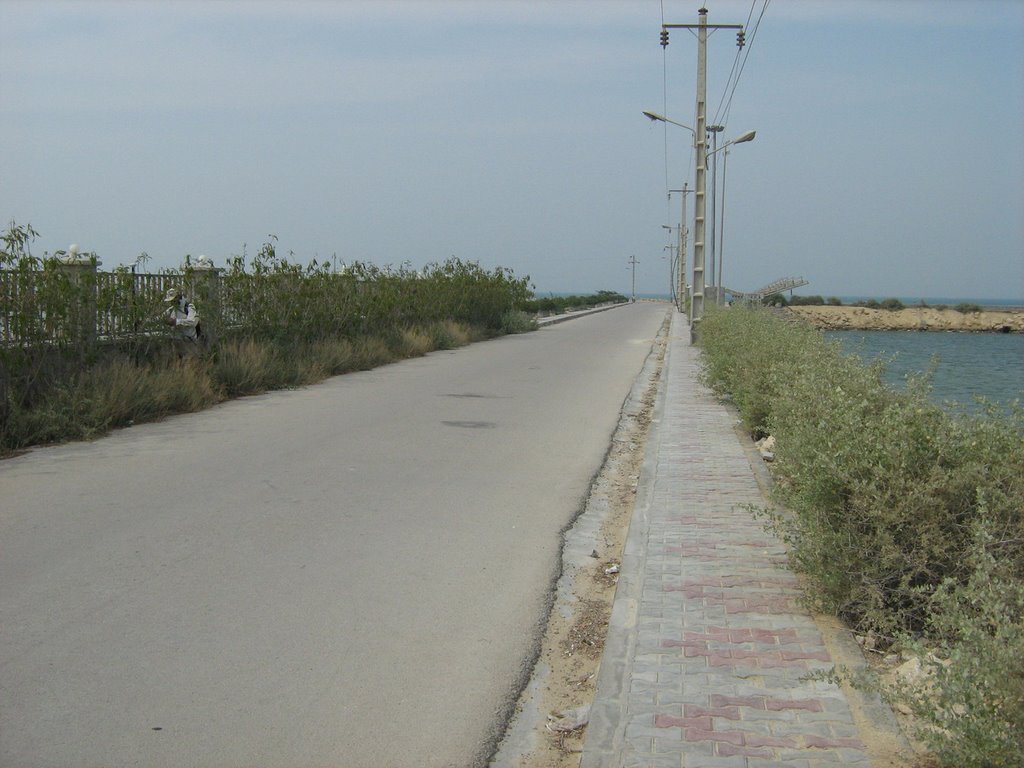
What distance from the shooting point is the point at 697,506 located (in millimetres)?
7445

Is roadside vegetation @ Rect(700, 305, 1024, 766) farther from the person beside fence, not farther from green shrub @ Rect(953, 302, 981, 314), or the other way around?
green shrub @ Rect(953, 302, 981, 314)

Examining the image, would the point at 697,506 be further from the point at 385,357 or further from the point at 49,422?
the point at 385,357

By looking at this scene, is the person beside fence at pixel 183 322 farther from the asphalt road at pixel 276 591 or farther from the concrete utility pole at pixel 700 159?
the concrete utility pole at pixel 700 159

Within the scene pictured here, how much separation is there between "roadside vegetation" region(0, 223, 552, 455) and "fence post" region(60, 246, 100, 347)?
21mm

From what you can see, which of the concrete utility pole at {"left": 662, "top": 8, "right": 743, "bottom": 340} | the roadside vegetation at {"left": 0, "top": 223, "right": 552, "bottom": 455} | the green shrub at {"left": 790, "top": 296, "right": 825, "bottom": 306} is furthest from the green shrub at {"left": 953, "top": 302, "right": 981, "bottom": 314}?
the roadside vegetation at {"left": 0, "top": 223, "right": 552, "bottom": 455}

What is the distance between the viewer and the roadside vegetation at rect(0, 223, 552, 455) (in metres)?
10.9

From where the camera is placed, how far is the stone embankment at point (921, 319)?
81125mm

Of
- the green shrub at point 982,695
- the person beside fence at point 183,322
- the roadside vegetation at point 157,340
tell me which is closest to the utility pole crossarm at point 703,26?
the roadside vegetation at point 157,340

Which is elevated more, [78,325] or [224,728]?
[78,325]

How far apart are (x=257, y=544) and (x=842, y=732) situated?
4.18m

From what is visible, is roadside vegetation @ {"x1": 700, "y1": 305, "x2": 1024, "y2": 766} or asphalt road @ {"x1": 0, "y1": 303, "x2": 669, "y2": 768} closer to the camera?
asphalt road @ {"x1": 0, "y1": 303, "x2": 669, "y2": 768}

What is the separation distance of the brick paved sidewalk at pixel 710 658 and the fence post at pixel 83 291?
8.05m

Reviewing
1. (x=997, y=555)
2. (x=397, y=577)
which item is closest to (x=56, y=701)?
(x=397, y=577)

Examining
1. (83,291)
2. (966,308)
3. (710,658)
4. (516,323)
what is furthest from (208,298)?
(966,308)
